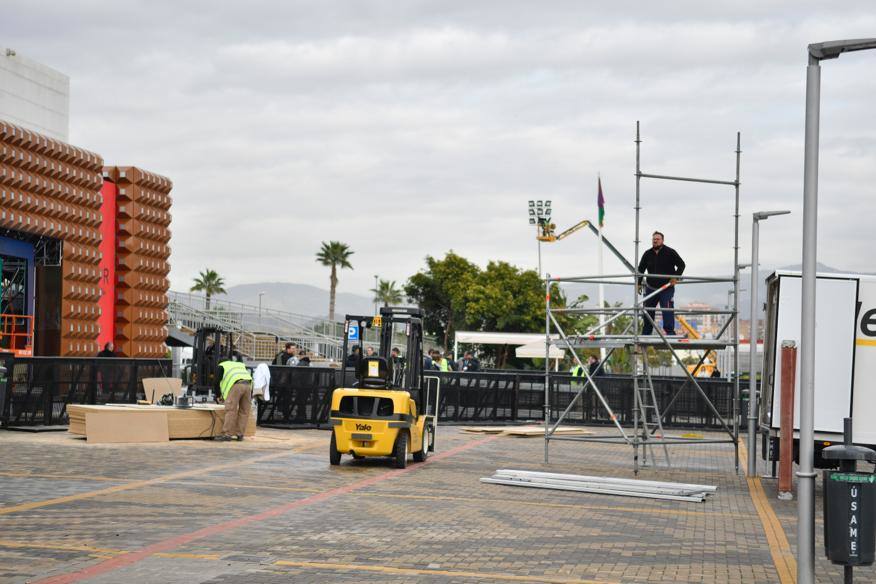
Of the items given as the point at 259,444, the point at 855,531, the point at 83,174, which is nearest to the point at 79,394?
the point at 259,444

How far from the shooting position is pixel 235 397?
22812mm

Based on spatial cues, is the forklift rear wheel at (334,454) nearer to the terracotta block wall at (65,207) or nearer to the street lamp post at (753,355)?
the street lamp post at (753,355)

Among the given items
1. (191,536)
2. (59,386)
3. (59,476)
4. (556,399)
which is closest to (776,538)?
(191,536)

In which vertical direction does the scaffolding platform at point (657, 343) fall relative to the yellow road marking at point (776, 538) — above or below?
above

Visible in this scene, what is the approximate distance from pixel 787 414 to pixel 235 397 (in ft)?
36.1

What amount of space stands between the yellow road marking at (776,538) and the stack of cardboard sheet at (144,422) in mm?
10601

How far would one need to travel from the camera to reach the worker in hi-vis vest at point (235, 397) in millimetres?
22641

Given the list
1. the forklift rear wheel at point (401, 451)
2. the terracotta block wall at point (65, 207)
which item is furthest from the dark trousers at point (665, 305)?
the terracotta block wall at point (65, 207)

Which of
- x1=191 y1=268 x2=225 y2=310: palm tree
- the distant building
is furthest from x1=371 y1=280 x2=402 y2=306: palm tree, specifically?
the distant building

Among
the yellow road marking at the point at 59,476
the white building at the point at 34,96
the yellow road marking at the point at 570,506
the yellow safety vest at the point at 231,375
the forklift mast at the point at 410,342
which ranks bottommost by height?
the yellow road marking at the point at 570,506

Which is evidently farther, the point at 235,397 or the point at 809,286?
the point at 235,397

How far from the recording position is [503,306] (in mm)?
75875

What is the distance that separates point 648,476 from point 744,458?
5.38 metres

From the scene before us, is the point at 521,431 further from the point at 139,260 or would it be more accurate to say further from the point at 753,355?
the point at 139,260
